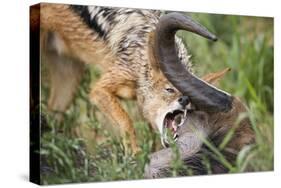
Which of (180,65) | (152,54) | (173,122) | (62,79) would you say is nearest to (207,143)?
(173,122)

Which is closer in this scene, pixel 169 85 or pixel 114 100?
pixel 114 100

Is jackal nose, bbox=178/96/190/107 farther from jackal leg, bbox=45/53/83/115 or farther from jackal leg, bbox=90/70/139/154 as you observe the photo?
jackal leg, bbox=45/53/83/115

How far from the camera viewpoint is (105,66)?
254 inches

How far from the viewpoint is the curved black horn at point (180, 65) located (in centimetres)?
660

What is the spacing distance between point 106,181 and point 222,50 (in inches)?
66.0

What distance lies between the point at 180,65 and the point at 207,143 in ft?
2.43

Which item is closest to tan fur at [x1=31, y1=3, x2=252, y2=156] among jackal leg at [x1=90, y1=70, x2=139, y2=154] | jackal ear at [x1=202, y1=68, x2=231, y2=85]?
jackal leg at [x1=90, y1=70, x2=139, y2=154]

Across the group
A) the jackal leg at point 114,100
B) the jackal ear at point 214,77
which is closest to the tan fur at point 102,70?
the jackal leg at point 114,100

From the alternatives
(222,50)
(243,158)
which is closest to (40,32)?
(222,50)

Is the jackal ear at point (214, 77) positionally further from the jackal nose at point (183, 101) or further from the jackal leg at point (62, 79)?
the jackal leg at point (62, 79)

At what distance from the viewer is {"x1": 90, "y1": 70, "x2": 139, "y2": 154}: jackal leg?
6422 mm

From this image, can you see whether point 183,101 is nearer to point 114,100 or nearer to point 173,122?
point 173,122

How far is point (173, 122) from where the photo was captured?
657 cm

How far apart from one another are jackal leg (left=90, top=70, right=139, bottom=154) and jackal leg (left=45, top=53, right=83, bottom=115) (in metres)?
0.19
